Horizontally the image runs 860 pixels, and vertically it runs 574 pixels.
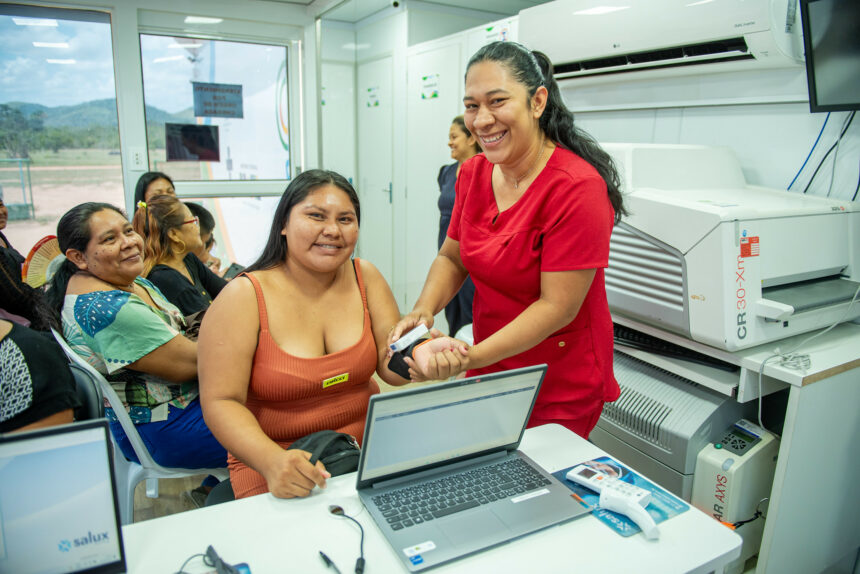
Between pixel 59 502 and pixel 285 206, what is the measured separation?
827mm

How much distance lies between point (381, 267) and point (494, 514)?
4.35 metres

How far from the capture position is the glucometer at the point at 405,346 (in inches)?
54.7

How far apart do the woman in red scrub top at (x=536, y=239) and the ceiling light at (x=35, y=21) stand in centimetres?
382

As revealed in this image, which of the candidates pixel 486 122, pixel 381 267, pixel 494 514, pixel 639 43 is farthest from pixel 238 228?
pixel 494 514

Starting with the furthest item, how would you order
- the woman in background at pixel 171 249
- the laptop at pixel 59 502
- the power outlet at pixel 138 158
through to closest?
1. the power outlet at pixel 138 158
2. the woman in background at pixel 171 249
3. the laptop at pixel 59 502

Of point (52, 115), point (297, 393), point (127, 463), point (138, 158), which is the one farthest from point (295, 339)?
point (52, 115)

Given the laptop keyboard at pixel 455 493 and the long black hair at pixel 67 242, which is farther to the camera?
the long black hair at pixel 67 242

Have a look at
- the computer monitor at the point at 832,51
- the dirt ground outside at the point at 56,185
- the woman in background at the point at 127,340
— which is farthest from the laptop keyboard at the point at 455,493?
the dirt ground outside at the point at 56,185

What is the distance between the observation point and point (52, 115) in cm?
395

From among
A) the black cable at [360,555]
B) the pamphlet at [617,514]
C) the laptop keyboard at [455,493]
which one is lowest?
the pamphlet at [617,514]

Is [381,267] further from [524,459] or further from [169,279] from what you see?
[524,459]

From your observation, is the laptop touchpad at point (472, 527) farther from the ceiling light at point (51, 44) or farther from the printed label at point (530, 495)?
the ceiling light at point (51, 44)

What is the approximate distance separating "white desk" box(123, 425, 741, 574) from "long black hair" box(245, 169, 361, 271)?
0.60 metres

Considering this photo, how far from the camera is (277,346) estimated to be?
1.33 meters
